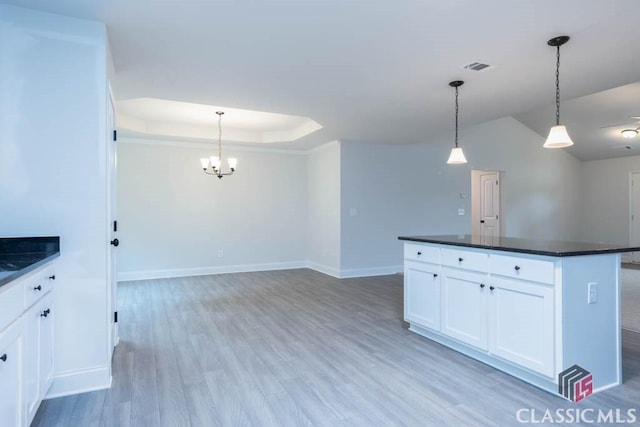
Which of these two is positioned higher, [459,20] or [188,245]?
[459,20]

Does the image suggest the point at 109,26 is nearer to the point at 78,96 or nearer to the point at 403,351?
the point at 78,96

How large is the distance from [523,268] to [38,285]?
2.83 metres

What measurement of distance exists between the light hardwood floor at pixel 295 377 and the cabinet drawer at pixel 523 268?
2.32 ft

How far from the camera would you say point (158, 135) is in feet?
18.9

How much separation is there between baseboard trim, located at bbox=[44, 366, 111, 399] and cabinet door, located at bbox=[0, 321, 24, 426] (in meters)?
0.70

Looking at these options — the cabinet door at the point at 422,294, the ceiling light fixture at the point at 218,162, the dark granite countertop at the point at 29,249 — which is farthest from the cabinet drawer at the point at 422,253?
the ceiling light fixture at the point at 218,162

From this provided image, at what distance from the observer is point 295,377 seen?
8.27 ft

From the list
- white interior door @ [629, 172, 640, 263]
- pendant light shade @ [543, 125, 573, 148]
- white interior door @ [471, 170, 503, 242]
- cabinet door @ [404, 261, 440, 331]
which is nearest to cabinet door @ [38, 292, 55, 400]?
cabinet door @ [404, 261, 440, 331]

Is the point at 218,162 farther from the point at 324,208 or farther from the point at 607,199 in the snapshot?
the point at 607,199

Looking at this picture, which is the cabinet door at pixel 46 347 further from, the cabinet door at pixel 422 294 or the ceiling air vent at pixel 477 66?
the ceiling air vent at pixel 477 66

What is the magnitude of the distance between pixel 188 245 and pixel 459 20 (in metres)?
5.47

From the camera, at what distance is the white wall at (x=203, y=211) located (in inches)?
237

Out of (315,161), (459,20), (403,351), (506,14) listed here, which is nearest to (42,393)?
(403,351)

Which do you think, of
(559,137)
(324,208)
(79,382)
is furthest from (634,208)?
(79,382)
